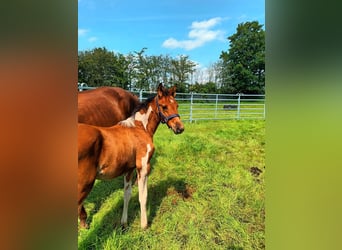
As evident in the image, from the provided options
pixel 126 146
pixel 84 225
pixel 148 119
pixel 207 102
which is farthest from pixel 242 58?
pixel 84 225

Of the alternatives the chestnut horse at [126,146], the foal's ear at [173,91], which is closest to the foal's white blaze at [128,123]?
the chestnut horse at [126,146]

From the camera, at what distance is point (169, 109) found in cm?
98

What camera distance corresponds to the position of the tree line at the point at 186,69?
2.41 ft

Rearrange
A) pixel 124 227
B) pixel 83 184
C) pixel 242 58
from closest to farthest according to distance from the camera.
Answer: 1. pixel 83 184
2. pixel 124 227
3. pixel 242 58

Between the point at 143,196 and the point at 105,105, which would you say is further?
the point at 105,105

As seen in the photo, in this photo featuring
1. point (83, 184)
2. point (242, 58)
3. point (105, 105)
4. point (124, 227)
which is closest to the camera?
point (83, 184)

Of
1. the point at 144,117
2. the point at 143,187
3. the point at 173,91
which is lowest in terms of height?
the point at 143,187

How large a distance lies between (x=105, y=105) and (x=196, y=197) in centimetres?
57

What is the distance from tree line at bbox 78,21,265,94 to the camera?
73cm

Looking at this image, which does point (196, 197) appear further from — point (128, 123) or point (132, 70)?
point (132, 70)

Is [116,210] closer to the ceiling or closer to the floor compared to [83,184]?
closer to the floor

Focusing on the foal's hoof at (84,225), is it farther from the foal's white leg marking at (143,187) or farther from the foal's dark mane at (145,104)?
the foal's dark mane at (145,104)

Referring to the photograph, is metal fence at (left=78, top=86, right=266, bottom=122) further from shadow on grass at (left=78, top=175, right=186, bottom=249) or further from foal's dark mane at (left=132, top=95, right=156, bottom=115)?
shadow on grass at (left=78, top=175, right=186, bottom=249)
